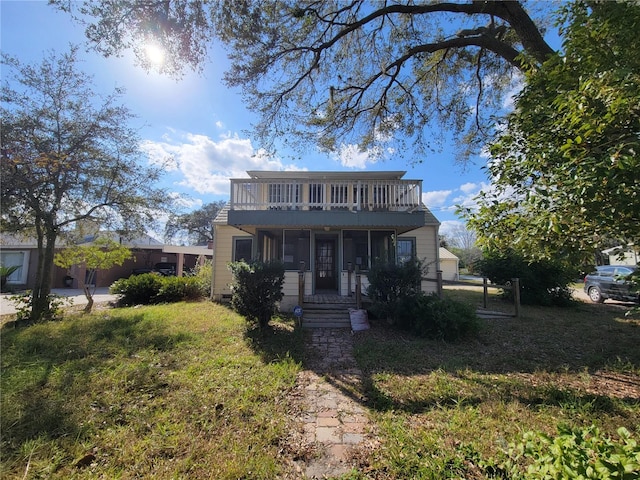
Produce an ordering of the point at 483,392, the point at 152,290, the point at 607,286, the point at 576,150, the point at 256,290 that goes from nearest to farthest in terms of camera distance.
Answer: the point at 576,150, the point at 483,392, the point at 256,290, the point at 152,290, the point at 607,286

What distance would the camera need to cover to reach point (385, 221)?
27.3 feet

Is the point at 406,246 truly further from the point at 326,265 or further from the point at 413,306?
the point at 413,306

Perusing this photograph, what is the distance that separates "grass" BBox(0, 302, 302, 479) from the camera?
7.91 ft

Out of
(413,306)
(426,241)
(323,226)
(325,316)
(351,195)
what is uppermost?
(351,195)

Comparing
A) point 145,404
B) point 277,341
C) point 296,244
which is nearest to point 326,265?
point 296,244

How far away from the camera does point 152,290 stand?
11.0m

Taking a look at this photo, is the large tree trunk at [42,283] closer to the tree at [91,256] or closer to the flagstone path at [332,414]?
the tree at [91,256]

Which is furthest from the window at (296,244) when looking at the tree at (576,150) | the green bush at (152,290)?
the tree at (576,150)

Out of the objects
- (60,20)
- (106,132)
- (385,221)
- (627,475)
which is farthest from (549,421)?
(106,132)

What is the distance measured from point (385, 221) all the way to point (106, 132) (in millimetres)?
8075

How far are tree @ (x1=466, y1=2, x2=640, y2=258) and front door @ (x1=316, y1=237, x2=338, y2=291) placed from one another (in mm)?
7356

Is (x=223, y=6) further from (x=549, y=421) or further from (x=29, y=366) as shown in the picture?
(x=549, y=421)

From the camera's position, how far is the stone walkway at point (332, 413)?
246cm

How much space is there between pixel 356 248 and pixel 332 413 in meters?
6.90
